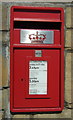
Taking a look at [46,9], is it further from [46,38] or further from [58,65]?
[58,65]

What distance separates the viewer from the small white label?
3493 mm

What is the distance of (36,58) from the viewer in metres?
3.48

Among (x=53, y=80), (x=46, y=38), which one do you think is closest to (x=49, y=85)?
(x=53, y=80)

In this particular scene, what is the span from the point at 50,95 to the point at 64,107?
0.28 metres

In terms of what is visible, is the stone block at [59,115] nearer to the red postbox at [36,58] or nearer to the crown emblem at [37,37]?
the red postbox at [36,58]

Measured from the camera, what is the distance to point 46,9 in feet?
11.4

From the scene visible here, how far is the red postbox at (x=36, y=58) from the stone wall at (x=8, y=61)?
9 cm

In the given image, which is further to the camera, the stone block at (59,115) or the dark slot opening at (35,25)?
the stone block at (59,115)

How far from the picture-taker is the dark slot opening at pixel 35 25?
346cm

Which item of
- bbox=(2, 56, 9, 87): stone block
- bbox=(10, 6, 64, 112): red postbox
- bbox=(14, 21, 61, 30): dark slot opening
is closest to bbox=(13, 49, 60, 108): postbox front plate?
bbox=(10, 6, 64, 112): red postbox

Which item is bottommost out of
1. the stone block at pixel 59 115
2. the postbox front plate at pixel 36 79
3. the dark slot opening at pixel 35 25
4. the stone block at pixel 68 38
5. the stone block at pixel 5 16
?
the stone block at pixel 59 115

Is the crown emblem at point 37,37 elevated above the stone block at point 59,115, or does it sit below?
above

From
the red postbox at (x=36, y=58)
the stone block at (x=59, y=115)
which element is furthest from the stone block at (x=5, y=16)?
the stone block at (x=59, y=115)

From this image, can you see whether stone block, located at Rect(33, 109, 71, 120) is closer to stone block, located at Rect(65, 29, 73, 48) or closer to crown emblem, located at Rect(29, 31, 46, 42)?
stone block, located at Rect(65, 29, 73, 48)
